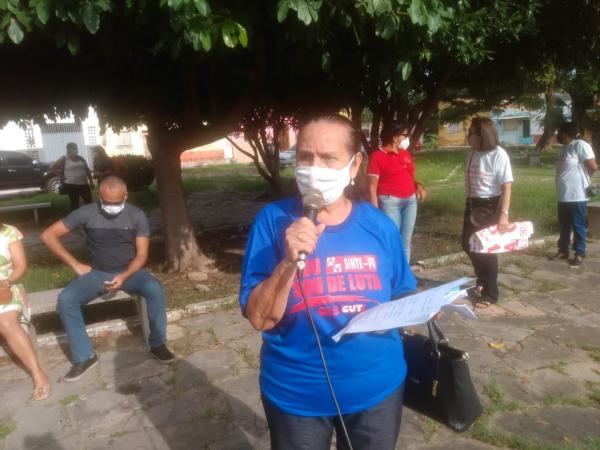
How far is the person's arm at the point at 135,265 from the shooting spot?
181 inches

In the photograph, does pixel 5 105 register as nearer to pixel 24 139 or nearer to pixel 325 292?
pixel 325 292

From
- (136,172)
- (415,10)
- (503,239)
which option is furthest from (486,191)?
(136,172)

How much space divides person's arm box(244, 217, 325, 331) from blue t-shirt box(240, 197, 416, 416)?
70mm

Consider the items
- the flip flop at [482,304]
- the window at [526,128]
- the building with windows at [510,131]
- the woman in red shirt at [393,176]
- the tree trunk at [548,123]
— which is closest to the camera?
the flip flop at [482,304]

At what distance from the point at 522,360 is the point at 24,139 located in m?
36.0

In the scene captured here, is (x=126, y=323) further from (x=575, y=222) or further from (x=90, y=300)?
(x=575, y=222)

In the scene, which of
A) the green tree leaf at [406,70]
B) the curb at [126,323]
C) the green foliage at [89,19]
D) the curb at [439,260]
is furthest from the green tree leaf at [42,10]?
the curb at [439,260]

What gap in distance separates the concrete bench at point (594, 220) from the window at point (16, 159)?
20.0 m

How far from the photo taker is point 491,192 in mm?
5223

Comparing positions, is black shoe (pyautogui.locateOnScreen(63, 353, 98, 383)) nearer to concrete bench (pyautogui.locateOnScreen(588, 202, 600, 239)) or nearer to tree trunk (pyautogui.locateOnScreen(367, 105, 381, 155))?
tree trunk (pyautogui.locateOnScreen(367, 105, 381, 155))

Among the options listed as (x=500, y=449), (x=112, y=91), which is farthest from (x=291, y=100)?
(x=500, y=449)

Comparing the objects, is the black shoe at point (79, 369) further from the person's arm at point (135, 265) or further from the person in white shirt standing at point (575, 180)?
the person in white shirt standing at point (575, 180)

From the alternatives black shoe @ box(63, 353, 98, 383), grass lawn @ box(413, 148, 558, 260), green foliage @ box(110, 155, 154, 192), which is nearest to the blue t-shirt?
black shoe @ box(63, 353, 98, 383)

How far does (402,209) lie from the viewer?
248 inches
